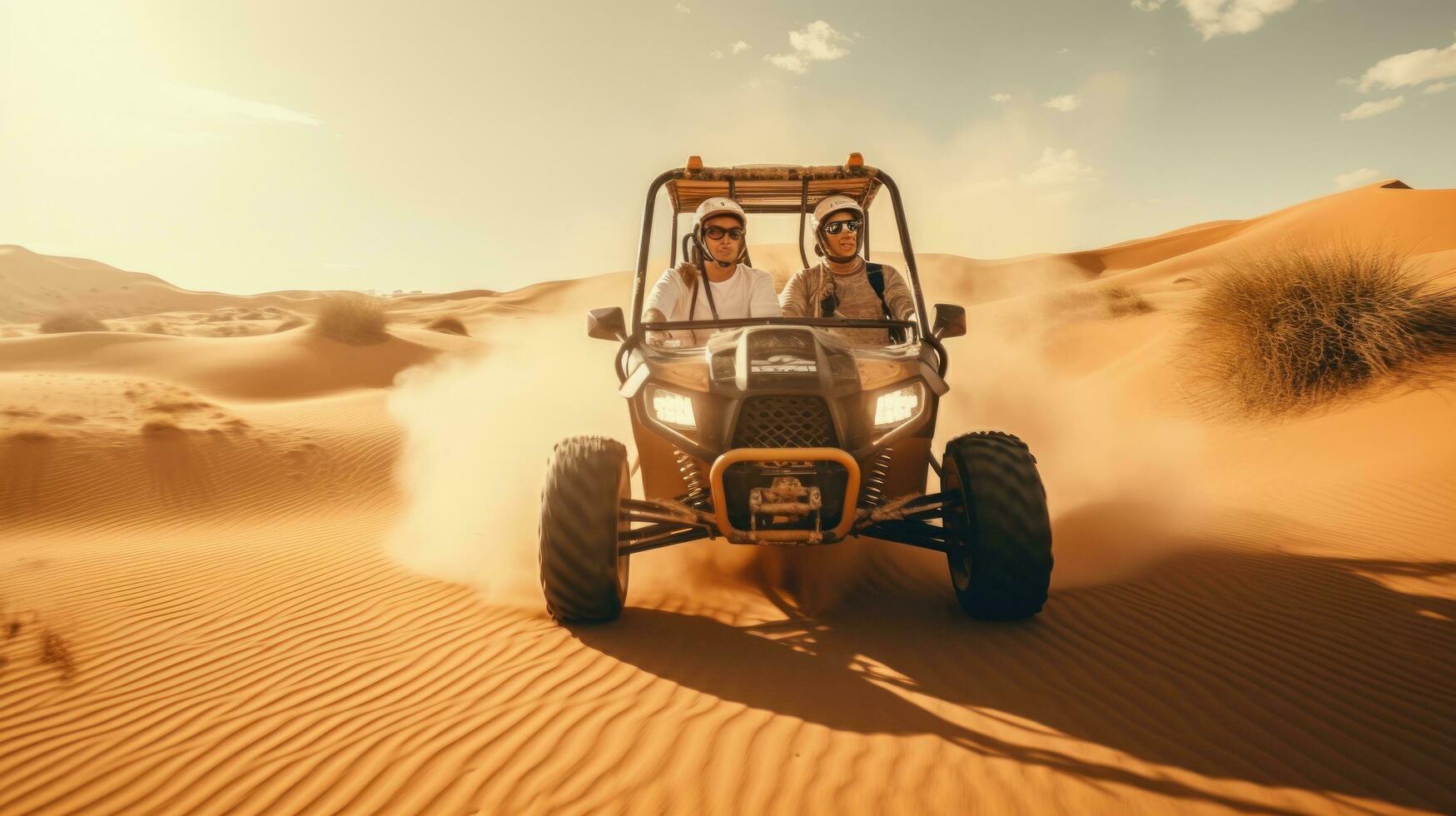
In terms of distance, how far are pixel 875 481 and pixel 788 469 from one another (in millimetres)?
722

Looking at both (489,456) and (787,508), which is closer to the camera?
(787,508)

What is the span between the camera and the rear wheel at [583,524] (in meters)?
3.43

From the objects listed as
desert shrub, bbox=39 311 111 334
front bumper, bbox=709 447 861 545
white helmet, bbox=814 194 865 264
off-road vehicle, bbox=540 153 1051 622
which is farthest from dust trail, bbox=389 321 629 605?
desert shrub, bbox=39 311 111 334

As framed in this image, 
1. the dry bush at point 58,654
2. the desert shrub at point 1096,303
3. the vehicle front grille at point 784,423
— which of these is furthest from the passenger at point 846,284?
the desert shrub at point 1096,303

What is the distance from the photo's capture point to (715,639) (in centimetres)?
378

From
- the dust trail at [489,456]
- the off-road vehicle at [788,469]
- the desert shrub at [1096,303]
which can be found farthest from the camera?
the desert shrub at [1096,303]

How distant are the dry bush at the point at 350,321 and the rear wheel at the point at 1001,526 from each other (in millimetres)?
19930

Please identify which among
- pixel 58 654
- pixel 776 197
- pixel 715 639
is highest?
pixel 776 197

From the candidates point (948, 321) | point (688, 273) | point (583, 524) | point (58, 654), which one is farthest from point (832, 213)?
point (58, 654)

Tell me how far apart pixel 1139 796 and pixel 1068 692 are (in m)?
0.78

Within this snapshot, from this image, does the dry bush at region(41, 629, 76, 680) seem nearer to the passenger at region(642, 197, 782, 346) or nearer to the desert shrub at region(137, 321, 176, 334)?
the passenger at region(642, 197, 782, 346)

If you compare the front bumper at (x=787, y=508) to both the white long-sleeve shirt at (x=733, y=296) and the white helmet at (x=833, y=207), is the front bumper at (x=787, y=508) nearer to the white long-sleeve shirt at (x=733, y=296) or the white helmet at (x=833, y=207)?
the white long-sleeve shirt at (x=733, y=296)

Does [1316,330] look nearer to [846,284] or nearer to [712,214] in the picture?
[846,284]

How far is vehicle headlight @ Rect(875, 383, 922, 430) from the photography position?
3465 mm
